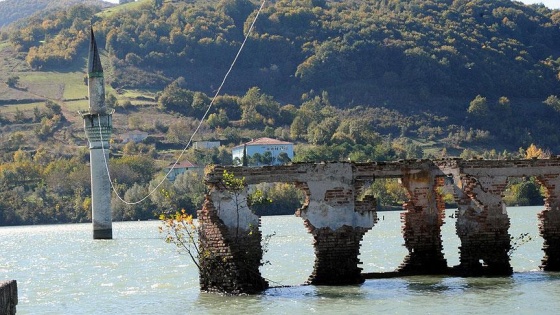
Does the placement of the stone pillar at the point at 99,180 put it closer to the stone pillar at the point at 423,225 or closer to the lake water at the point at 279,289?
the lake water at the point at 279,289

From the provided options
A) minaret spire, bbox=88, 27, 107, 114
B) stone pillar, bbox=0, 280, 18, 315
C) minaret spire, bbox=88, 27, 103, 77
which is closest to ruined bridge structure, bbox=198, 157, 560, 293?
stone pillar, bbox=0, 280, 18, 315

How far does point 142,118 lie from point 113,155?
2888cm

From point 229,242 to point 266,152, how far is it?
402 ft

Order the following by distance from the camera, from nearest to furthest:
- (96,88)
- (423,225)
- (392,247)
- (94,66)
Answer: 1. (423,225)
2. (392,247)
3. (96,88)
4. (94,66)

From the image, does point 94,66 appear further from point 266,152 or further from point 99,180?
point 266,152

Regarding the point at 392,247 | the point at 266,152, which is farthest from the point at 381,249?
the point at 266,152

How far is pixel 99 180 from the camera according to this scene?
80.4 m

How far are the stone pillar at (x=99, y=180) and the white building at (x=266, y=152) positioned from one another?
65.8 metres

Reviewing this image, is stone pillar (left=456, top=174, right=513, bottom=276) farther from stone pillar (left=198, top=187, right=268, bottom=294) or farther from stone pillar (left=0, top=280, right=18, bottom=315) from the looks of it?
stone pillar (left=0, top=280, right=18, bottom=315)

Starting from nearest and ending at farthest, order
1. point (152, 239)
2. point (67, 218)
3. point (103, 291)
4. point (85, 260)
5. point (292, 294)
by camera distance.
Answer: point (292, 294) → point (103, 291) → point (85, 260) → point (152, 239) → point (67, 218)

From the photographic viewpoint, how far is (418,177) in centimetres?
3192

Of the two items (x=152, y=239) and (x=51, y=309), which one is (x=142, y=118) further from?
(x=51, y=309)

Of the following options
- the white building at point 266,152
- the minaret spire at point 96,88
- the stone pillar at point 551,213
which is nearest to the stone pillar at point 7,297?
the stone pillar at point 551,213

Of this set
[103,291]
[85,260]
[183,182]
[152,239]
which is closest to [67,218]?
[183,182]
